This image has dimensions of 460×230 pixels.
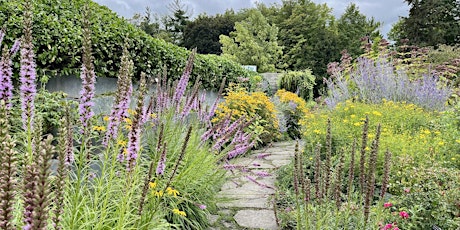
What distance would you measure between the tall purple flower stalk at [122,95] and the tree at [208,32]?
28824 mm

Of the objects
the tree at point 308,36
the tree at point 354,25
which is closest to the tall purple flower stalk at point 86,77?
the tree at point 308,36

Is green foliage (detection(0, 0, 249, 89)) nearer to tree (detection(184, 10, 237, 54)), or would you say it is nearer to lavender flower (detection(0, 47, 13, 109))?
lavender flower (detection(0, 47, 13, 109))

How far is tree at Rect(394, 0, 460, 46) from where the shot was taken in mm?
25312

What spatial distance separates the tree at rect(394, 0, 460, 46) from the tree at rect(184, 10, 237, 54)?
1318cm

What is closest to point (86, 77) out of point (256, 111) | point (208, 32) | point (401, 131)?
point (401, 131)

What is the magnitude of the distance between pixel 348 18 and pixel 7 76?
29.9 metres

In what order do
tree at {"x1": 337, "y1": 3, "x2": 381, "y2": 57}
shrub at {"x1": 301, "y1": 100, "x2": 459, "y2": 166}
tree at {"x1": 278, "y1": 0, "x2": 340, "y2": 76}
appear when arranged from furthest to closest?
tree at {"x1": 337, "y1": 3, "x2": 381, "y2": 57}
tree at {"x1": 278, "y1": 0, "x2": 340, "y2": 76}
shrub at {"x1": 301, "y1": 100, "x2": 459, "y2": 166}

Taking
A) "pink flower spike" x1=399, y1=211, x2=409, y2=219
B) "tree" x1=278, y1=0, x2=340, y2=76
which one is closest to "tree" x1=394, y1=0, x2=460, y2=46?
"tree" x1=278, y1=0, x2=340, y2=76

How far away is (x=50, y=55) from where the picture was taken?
3375mm

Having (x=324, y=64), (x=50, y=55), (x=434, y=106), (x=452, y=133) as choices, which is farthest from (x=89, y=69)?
(x=324, y=64)

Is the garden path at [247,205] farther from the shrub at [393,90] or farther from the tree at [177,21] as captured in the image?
the tree at [177,21]

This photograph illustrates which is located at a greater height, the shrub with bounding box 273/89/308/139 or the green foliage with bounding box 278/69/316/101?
the green foliage with bounding box 278/69/316/101

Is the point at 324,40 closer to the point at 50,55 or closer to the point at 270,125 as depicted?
the point at 270,125

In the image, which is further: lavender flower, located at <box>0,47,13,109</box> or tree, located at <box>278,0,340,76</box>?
tree, located at <box>278,0,340,76</box>
